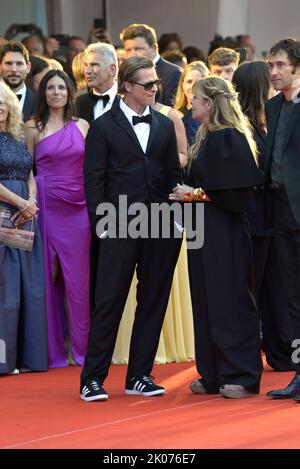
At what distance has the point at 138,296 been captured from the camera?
7.06m

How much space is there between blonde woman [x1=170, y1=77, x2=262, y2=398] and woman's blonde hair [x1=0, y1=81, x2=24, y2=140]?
1.67m

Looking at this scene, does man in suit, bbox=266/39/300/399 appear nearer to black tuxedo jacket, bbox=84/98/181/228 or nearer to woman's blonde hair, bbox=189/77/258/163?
woman's blonde hair, bbox=189/77/258/163

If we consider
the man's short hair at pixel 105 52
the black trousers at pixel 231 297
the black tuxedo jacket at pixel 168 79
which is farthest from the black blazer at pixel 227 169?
the black tuxedo jacket at pixel 168 79

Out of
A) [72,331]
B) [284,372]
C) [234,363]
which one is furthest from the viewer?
[72,331]

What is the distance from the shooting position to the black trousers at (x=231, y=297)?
6.93 m

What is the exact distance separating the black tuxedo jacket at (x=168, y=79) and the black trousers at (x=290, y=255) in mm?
3007

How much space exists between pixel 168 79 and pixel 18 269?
94.4 inches

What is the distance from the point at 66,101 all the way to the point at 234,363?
252cm

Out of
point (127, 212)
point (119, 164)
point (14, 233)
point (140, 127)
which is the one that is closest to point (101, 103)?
point (14, 233)

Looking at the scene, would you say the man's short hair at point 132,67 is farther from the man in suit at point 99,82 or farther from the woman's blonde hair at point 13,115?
the man in suit at point 99,82

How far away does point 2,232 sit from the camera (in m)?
8.14

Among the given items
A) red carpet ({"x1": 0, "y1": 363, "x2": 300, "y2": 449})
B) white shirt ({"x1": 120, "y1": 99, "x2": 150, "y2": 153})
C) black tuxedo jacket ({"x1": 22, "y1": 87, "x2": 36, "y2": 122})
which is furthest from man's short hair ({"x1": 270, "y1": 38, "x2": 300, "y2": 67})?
black tuxedo jacket ({"x1": 22, "y1": 87, "x2": 36, "y2": 122})
